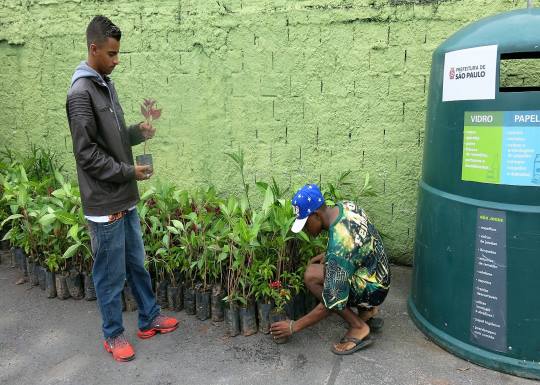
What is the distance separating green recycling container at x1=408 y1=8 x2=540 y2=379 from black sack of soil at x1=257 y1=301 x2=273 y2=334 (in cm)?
107

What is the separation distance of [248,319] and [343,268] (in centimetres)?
85

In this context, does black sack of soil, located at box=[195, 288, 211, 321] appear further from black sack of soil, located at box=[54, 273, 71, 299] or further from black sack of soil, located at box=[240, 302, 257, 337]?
black sack of soil, located at box=[54, 273, 71, 299]

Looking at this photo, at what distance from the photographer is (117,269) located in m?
2.85

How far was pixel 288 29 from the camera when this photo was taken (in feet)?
13.4

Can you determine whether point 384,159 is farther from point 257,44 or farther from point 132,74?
point 132,74

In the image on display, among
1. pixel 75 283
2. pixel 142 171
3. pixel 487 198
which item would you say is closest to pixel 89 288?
pixel 75 283

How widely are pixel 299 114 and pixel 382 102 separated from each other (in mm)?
730

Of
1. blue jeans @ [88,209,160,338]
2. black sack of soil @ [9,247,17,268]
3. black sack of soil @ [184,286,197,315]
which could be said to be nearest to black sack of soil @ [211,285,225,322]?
black sack of soil @ [184,286,197,315]

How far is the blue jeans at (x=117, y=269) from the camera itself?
2783 mm

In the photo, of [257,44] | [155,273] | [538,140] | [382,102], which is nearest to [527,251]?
[538,140]

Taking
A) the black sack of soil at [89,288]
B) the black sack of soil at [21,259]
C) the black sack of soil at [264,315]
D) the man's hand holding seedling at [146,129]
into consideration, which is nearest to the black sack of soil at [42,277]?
the black sack of soil at [21,259]

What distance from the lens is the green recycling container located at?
2473mm

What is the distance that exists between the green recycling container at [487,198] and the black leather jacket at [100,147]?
1.86m

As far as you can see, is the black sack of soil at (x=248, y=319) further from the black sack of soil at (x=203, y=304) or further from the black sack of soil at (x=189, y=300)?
the black sack of soil at (x=189, y=300)
